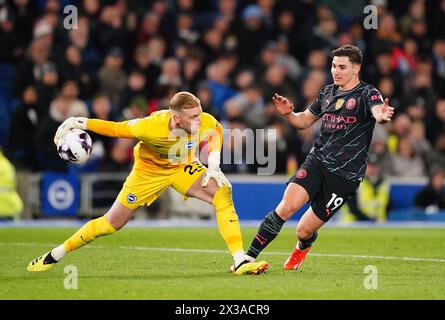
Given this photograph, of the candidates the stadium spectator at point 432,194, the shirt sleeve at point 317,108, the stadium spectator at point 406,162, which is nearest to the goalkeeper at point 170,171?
the shirt sleeve at point 317,108

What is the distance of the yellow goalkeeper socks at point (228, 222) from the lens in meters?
9.95

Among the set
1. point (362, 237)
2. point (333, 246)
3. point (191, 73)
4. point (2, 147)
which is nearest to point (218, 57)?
point (191, 73)

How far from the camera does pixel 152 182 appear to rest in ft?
33.7

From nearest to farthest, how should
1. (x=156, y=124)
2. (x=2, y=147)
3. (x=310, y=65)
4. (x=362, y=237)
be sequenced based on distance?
(x=156, y=124)
(x=362, y=237)
(x=2, y=147)
(x=310, y=65)

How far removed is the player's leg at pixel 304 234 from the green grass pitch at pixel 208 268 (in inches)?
5.3

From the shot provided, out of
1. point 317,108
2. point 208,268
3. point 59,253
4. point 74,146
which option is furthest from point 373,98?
point 59,253

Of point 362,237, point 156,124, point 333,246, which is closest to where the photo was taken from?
point 156,124

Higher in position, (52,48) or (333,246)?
(52,48)

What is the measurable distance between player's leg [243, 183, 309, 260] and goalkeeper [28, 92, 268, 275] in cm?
28

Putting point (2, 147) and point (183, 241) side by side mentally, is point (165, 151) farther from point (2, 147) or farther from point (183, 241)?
point (2, 147)

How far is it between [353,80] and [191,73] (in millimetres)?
9454

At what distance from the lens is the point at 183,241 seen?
14.4m

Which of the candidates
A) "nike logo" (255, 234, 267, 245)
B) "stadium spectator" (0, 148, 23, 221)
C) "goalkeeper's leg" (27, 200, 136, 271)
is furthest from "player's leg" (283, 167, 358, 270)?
"stadium spectator" (0, 148, 23, 221)

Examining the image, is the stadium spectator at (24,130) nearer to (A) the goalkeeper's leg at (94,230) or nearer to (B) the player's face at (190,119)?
(A) the goalkeeper's leg at (94,230)
